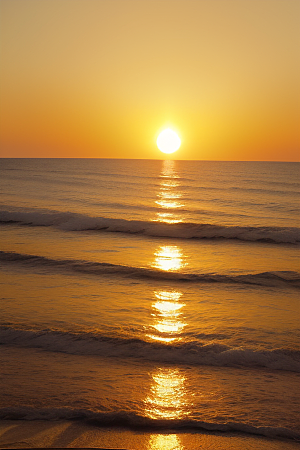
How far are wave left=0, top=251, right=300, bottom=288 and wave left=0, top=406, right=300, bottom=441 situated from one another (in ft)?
18.4

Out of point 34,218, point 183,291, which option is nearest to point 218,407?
point 183,291

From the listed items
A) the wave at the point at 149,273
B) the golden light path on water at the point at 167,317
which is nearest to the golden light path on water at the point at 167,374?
the golden light path on water at the point at 167,317

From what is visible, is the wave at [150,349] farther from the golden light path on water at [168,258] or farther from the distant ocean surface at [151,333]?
the golden light path on water at [168,258]

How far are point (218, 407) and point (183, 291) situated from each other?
4.50m

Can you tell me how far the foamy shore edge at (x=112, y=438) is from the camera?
364 cm

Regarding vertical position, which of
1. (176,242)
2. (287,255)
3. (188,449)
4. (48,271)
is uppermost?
(176,242)

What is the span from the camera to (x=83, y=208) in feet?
72.3

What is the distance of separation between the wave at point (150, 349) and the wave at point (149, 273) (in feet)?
12.5

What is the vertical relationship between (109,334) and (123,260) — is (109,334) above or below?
below

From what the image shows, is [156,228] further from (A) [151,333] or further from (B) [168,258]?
(A) [151,333]

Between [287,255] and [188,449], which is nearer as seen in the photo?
[188,449]

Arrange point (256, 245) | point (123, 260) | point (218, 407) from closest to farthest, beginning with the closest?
point (218, 407), point (123, 260), point (256, 245)

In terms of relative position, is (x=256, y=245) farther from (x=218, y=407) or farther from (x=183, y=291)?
(x=218, y=407)

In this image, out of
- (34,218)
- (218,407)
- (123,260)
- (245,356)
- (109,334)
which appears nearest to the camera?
(218,407)
